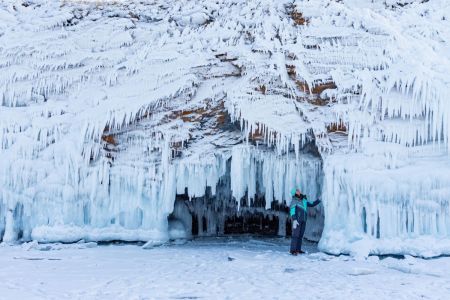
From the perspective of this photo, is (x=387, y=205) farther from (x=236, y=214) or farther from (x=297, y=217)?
(x=236, y=214)

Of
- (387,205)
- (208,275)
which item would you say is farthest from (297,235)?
(208,275)

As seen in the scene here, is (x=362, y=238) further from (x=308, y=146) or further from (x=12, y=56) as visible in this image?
(x=12, y=56)

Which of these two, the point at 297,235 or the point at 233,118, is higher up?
the point at 233,118

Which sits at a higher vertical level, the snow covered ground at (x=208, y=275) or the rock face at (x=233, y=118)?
the rock face at (x=233, y=118)

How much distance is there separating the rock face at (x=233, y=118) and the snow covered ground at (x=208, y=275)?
132cm

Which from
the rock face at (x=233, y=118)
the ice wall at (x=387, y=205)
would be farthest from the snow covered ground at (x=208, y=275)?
the rock face at (x=233, y=118)

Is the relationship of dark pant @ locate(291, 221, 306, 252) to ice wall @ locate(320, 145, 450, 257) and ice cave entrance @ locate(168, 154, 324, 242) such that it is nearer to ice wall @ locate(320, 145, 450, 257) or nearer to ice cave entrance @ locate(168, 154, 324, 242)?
ice wall @ locate(320, 145, 450, 257)

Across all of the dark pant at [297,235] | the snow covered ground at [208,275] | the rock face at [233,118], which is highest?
the rock face at [233,118]

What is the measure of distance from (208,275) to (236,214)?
286 inches

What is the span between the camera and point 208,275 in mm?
7844

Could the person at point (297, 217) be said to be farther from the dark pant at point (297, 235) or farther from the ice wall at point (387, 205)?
the ice wall at point (387, 205)

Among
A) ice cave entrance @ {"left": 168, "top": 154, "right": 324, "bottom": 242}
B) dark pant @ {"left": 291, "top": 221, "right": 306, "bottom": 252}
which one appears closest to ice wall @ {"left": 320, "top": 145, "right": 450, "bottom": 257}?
dark pant @ {"left": 291, "top": 221, "right": 306, "bottom": 252}

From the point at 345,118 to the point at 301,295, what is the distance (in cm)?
521

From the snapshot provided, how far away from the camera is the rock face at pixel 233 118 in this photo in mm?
10164
